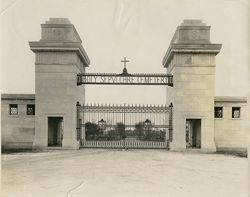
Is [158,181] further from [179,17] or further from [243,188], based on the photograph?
[179,17]

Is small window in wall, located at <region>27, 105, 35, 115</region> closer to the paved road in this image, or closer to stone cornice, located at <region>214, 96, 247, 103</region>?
the paved road

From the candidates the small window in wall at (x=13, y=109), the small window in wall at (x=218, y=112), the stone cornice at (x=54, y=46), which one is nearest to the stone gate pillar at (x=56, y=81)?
the stone cornice at (x=54, y=46)

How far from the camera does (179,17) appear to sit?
45.6 ft

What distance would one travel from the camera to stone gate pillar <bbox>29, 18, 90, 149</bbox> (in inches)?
755

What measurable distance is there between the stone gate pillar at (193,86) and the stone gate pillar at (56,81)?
4.74m

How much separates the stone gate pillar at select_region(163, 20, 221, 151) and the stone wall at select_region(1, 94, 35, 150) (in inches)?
266

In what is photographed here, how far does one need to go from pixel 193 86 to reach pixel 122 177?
9.53 meters

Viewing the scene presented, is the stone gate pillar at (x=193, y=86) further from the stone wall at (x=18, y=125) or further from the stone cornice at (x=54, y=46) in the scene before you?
the stone wall at (x=18, y=125)

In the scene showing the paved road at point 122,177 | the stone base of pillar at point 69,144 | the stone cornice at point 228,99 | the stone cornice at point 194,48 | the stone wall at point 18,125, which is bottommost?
the paved road at point 122,177

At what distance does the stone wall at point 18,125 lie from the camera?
19.7m

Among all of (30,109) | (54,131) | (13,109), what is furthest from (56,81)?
(54,131)

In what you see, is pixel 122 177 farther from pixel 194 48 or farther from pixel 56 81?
pixel 194 48

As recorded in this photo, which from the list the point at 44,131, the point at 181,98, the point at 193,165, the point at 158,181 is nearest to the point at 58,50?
the point at 44,131

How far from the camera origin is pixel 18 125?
19.8m
